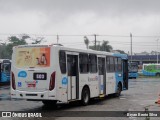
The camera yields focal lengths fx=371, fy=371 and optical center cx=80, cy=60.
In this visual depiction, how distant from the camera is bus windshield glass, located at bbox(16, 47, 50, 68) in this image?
597 inches

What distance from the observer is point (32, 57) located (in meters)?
15.5

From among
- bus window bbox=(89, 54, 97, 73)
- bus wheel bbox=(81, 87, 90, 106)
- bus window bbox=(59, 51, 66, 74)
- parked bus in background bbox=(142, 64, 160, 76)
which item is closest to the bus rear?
bus window bbox=(59, 51, 66, 74)

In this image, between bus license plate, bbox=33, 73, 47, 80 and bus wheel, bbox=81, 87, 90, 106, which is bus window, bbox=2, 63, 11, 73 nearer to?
bus wheel, bbox=81, 87, 90, 106

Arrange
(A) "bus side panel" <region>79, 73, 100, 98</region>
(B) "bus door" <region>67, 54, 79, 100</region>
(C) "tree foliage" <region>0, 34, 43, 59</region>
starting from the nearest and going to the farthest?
(B) "bus door" <region>67, 54, 79, 100</region>, (A) "bus side panel" <region>79, 73, 100, 98</region>, (C) "tree foliage" <region>0, 34, 43, 59</region>

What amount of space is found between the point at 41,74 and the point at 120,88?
884cm

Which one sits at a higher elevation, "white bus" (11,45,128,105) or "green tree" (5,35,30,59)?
"green tree" (5,35,30,59)

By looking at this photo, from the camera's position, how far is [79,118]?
1277 centimetres

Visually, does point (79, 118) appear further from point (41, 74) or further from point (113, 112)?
point (41, 74)

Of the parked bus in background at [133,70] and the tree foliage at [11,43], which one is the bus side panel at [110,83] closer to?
the parked bus in background at [133,70]

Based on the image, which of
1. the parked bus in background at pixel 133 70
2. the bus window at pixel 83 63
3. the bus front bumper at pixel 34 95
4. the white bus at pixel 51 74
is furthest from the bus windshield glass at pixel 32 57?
the parked bus in background at pixel 133 70

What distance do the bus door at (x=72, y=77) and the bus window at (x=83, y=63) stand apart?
1.62 ft

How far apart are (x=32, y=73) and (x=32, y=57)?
687 mm

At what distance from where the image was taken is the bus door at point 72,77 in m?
15.9

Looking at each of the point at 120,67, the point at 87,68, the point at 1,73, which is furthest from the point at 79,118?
the point at 1,73
